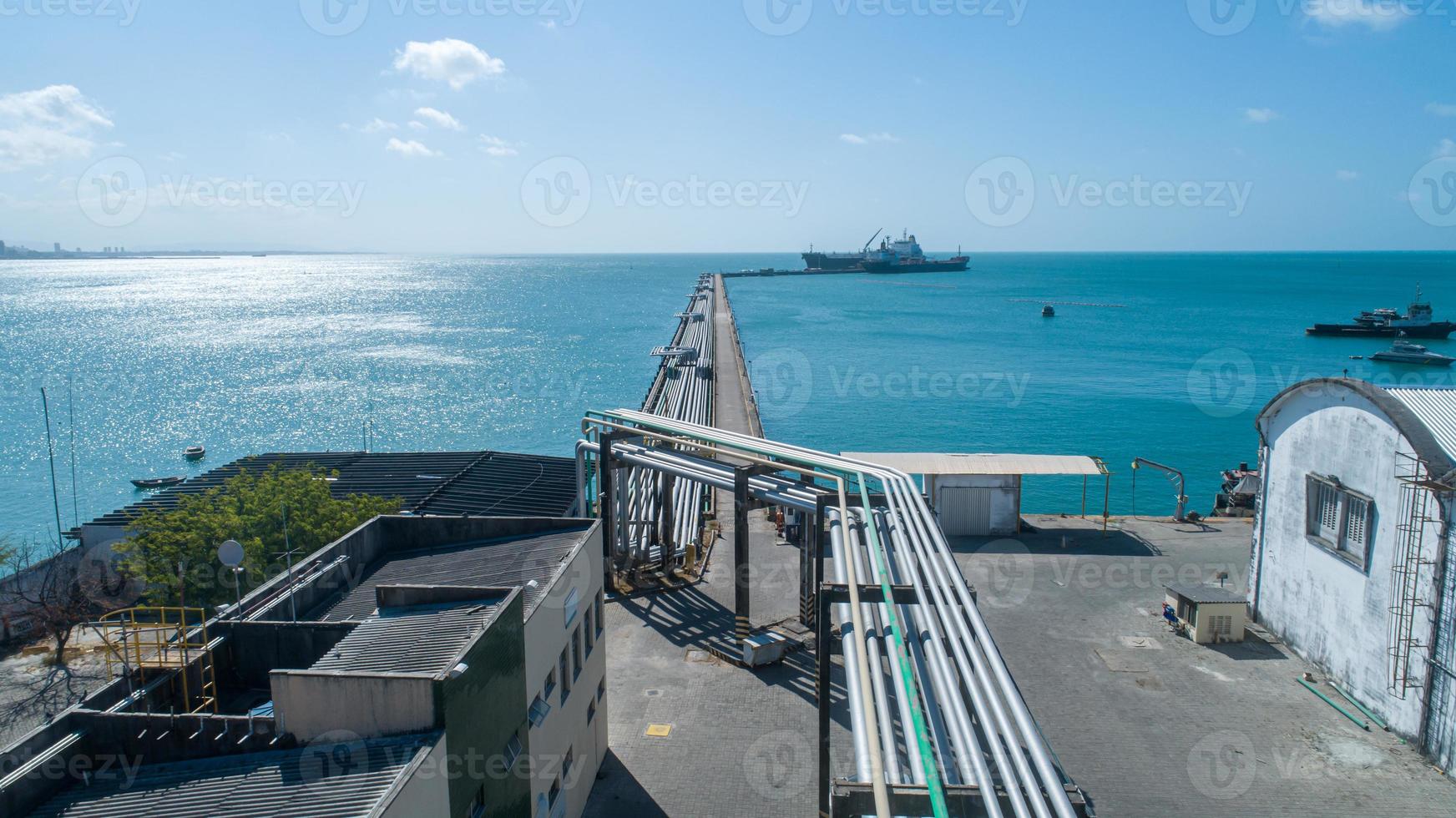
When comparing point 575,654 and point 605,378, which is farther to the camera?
point 605,378

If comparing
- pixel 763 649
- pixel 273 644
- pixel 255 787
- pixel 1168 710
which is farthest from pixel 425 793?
pixel 1168 710

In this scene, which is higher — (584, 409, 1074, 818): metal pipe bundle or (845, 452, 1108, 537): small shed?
(584, 409, 1074, 818): metal pipe bundle

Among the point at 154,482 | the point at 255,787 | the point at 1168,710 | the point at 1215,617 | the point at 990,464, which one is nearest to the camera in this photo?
the point at 255,787

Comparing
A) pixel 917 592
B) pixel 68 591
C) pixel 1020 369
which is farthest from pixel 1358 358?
pixel 68 591

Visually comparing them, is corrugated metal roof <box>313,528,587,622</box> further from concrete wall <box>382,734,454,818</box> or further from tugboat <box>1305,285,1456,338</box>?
tugboat <box>1305,285,1456,338</box>

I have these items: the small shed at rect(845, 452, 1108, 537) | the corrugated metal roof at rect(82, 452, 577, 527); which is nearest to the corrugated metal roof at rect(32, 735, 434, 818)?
the corrugated metal roof at rect(82, 452, 577, 527)

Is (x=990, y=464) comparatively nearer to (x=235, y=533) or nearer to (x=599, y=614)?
(x=599, y=614)

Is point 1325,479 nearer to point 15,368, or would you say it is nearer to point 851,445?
point 851,445
